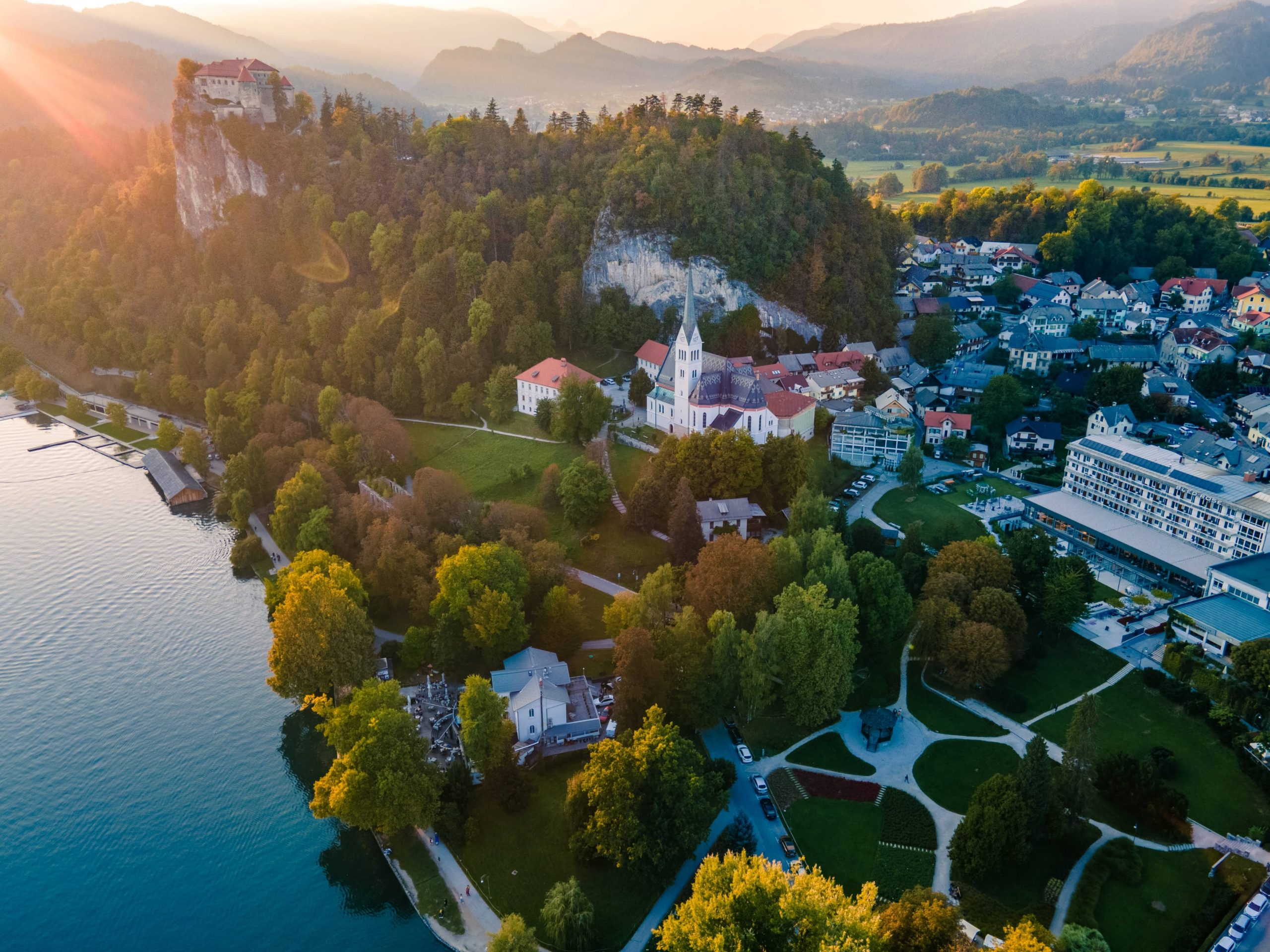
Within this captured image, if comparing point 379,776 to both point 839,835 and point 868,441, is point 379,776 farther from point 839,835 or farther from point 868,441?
point 868,441

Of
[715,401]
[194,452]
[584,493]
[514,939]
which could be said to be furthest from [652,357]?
[514,939]

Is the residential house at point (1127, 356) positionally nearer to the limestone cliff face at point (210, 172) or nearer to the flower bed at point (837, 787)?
the flower bed at point (837, 787)

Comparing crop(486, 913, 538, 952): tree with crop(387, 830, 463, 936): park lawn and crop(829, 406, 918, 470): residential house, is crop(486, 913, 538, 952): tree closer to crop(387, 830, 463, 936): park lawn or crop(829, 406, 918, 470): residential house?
crop(387, 830, 463, 936): park lawn

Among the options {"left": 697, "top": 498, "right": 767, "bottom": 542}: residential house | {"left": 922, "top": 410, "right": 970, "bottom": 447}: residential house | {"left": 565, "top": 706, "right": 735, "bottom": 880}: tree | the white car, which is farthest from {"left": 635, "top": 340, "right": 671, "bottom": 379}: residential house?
the white car

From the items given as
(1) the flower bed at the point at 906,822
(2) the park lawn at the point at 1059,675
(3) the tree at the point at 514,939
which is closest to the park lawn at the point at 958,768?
(1) the flower bed at the point at 906,822

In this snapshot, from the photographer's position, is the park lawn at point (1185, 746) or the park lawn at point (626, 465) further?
the park lawn at point (626, 465)

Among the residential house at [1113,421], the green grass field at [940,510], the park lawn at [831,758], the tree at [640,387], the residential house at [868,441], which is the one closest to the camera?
the park lawn at [831,758]
